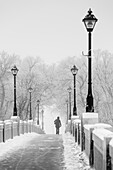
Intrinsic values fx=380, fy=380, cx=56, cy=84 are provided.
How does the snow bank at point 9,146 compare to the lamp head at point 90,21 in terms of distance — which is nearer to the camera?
the lamp head at point 90,21

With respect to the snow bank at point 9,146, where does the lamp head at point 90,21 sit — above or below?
above

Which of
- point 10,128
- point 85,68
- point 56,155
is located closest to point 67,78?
point 85,68

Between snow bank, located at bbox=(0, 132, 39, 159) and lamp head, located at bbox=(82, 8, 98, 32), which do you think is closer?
lamp head, located at bbox=(82, 8, 98, 32)

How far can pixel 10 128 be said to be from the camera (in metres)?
22.2

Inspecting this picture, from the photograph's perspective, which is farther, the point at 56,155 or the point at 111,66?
the point at 111,66

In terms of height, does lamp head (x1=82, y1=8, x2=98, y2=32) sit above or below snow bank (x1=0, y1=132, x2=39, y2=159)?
above

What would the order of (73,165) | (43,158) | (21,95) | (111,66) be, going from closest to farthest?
(73,165) → (43,158) → (111,66) → (21,95)

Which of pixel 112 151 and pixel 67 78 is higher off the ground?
pixel 67 78

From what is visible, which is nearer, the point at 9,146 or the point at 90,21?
the point at 90,21

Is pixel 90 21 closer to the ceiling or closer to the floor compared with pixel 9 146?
closer to the ceiling

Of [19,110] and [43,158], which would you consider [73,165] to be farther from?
[19,110]

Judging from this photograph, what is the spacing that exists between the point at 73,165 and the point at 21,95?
5431cm

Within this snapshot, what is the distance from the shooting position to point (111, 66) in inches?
2394

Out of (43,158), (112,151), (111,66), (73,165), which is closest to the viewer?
(112,151)
